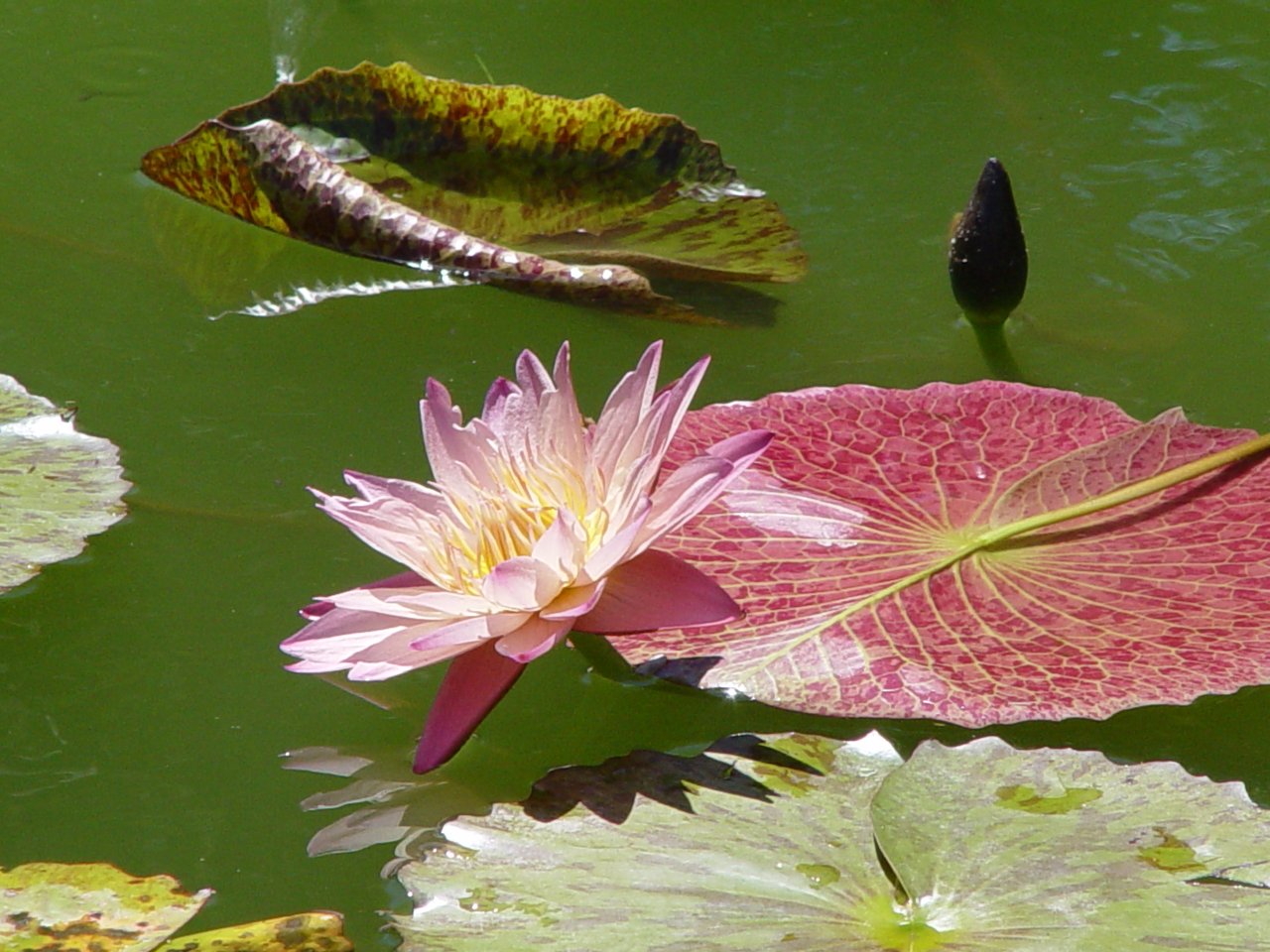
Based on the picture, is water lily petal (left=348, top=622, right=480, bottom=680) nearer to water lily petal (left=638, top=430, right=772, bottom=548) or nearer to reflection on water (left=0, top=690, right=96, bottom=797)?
water lily petal (left=638, top=430, right=772, bottom=548)

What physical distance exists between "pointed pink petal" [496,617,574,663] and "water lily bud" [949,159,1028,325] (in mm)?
1100

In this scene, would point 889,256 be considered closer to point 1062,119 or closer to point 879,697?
point 1062,119

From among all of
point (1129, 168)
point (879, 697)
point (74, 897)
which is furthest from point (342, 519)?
point (1129, 168)

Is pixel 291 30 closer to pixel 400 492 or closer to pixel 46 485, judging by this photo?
pixel 46 485

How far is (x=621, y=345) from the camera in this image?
212cm

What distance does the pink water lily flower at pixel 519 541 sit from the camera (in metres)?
1.22

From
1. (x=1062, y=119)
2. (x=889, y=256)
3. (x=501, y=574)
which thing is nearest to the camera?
(x=501, y=574)

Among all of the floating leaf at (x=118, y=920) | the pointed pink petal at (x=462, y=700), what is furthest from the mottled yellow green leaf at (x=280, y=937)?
the pointed pink petal at (x=462, y=700)

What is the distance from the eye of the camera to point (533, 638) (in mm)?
1229

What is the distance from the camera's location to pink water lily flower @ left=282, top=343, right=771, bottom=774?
47.9 inches

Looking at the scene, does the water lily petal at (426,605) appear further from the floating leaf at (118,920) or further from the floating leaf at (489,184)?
the floating leaf at (489,184)

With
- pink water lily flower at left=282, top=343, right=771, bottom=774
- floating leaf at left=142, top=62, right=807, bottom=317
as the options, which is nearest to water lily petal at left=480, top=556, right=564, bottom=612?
pink water lily flower at left=282, top=343, right=771, bottom=774

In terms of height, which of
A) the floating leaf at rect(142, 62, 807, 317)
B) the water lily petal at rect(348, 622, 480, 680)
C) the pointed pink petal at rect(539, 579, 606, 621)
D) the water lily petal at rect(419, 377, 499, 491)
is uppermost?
the floating leaf at rect(142, 62, 807, 317)

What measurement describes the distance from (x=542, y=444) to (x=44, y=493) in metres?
0.71
